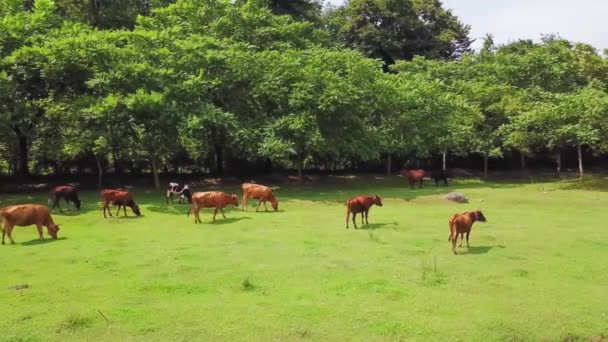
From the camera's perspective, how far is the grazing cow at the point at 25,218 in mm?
16297

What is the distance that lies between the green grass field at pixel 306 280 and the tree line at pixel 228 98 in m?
9.36

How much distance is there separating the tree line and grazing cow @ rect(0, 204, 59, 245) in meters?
10.2

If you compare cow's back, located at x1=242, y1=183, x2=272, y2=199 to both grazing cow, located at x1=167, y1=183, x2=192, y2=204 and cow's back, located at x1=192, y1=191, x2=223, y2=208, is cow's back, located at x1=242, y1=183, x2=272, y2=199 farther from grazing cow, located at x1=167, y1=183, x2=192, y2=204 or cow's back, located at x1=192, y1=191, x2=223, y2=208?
grazing cow, located at x1=167, y1=183, x2=192, y2=204

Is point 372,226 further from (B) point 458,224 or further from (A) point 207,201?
(A) point 207,201

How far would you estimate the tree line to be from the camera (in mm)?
27609

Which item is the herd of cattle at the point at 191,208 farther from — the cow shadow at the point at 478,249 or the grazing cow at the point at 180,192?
the cow shadow at the point at 478,249

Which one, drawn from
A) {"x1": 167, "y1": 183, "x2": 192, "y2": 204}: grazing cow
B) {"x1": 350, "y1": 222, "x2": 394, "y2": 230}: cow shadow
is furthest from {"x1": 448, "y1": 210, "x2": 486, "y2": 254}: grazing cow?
{"x1": 167, "y1": 183, "x2": 192, "y2": 204}: grazing cow

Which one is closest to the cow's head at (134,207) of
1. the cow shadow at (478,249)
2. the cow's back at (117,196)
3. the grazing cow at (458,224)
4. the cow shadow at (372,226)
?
the cow's back at (117,196)

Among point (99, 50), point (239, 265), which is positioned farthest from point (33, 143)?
point (239, 265)

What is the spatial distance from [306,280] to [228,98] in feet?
72.9

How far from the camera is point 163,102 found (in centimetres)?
2706

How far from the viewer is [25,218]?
54.1 feet

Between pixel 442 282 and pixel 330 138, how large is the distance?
2020 cm

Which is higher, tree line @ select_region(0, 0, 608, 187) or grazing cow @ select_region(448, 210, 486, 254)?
tree line @ select_region(0, 0, 608, 187)
